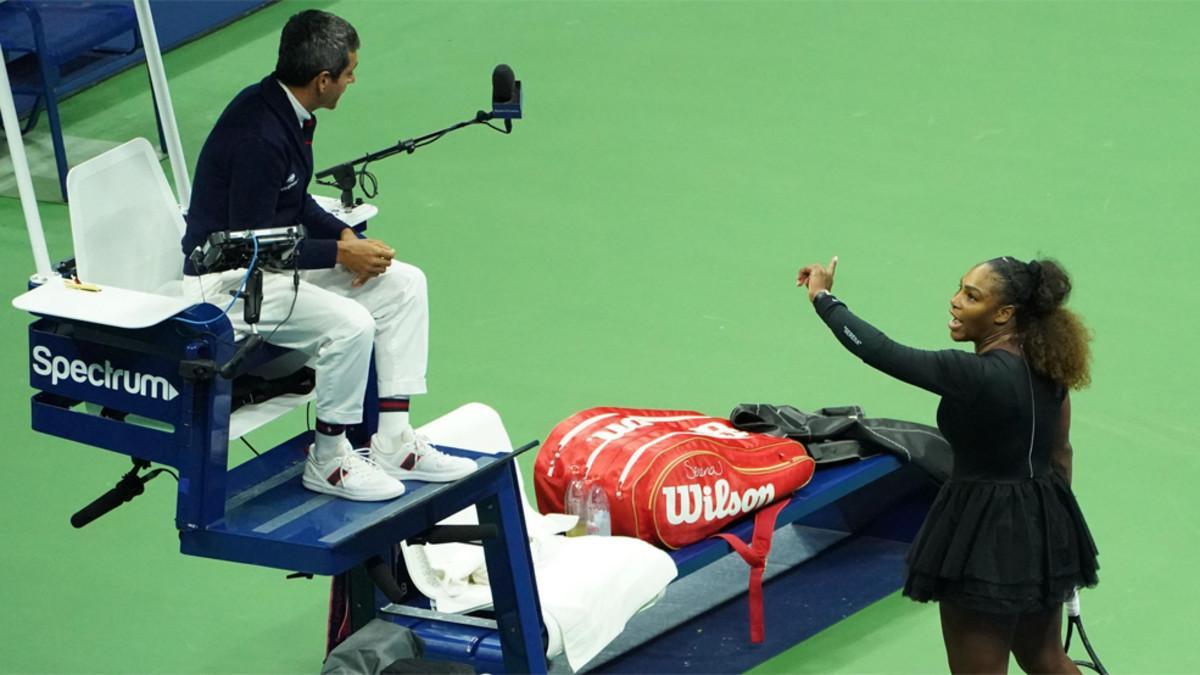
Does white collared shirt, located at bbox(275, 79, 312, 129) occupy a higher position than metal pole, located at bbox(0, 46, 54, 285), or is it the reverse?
white collared shirt, located at bbox(275, 79, 312, 129)

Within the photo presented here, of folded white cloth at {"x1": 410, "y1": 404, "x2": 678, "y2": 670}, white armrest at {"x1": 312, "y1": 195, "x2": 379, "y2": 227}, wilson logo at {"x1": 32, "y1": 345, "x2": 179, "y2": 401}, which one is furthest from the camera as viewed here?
white armrest at {"x1": 312, "y1": 195, "x2": 379, "y2": 227}

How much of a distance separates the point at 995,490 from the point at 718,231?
3.93 m

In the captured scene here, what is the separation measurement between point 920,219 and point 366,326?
428 cm

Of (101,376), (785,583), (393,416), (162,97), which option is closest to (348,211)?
(162,97)

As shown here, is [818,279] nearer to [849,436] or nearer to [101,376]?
[849,436]

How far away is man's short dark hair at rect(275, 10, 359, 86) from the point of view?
499 centimetres

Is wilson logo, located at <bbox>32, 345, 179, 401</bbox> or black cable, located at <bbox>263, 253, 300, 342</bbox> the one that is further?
black cable, located at <bbox>263, 253, 300, 342</bbox>

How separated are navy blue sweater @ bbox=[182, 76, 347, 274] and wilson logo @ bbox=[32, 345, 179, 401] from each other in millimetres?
409

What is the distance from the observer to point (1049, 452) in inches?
194

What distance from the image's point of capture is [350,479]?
4.92m

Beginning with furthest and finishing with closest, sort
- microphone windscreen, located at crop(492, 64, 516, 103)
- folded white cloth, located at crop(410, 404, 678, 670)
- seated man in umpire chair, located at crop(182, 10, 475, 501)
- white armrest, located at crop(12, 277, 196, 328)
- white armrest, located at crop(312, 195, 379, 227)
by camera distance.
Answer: white armrest, located at crop(312, 195, 379, 227), microphone windscreen, located at crop(492, 64, 516, 103), folded white cloth, located at crop(410, 404, 678, 670), seated man in umpire chair, located at crop(182, 10, 475, 501), white armrest, located at crop(12, 277, 196, 328)

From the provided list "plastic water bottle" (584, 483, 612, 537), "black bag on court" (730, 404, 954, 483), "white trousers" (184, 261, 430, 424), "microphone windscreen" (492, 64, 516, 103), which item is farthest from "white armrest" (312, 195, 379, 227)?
"black bag on court" (730, 404, 954, 483)

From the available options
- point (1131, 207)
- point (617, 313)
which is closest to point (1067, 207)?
point (1131, 207)

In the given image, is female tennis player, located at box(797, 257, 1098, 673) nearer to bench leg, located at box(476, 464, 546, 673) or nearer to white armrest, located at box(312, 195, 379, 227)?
bench leg, located at box(476, 464, 546, 673)
